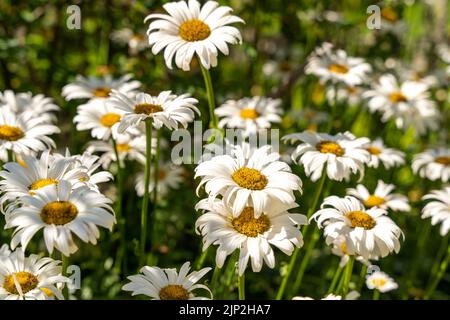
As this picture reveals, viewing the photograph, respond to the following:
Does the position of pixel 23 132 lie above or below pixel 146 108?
below

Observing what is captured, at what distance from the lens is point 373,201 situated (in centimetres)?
321

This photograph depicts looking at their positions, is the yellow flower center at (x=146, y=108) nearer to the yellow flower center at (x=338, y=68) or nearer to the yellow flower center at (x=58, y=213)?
the yellow flower center at (x=58, y=213)

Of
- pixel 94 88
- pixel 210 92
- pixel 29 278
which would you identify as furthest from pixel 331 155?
pixel 94 88

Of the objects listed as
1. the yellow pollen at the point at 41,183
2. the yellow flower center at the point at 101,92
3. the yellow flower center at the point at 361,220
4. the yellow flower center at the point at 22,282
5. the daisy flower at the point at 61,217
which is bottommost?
the yellow flower center at the point at 22,282

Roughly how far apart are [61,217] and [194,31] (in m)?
1.17

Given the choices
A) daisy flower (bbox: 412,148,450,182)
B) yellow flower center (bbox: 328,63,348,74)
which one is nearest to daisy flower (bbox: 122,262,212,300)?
daisy flower (bbox: 412,148,450,182)

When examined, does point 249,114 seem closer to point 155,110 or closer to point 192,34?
point 192,34

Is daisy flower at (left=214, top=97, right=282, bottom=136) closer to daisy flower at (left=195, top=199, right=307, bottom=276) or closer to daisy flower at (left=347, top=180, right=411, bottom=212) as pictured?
daisy flower at (left=347, top=180, right=411, bottom=212)

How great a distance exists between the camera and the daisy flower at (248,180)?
7.54ft

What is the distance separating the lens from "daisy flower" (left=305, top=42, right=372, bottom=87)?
160 inches

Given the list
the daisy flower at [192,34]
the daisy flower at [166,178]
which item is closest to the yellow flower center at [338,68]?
the daisy flower at [166,178]

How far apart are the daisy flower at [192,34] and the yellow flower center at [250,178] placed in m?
0.54

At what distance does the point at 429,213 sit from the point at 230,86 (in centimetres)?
198
